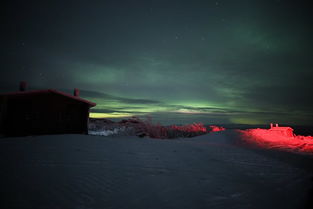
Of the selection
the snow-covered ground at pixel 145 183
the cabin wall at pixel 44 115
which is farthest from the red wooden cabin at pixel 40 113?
the snow-covered ground at pixel 145 183

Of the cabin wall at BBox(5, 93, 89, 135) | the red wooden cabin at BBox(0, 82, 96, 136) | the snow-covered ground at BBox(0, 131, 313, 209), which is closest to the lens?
the snow-covered ground at BBox(0, 131, 313, 209)

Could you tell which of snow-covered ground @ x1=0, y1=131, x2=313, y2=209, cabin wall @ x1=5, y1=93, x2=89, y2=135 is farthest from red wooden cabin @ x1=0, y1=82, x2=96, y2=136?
snow-covered ground @ x1=0, y1=131, x2=313, y2=209

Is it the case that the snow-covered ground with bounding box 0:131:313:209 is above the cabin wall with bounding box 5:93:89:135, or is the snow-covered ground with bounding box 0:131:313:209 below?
below

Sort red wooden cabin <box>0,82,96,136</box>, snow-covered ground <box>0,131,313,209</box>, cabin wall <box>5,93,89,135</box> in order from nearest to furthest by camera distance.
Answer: snow-covered ground <box>0,131,313,209</box>
red wooden cabin <box>0,82,96,136</box>
cabin wall <box>5,93,89,135</box>

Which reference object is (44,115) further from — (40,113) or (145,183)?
(145,183)


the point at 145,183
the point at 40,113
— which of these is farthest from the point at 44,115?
the point at 145,183

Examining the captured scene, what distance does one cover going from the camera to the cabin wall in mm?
11992

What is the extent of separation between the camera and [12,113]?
11945mm

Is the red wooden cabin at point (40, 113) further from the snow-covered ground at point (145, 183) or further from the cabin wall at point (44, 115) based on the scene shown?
the snow-covered ground at point (145, 183)

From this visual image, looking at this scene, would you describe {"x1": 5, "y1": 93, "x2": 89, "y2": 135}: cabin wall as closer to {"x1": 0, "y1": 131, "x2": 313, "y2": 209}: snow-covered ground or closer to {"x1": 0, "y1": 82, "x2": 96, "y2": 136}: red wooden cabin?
{"x1": 0, "y1": 82, "x2": 96, "y2": 136}: red wooden cabin

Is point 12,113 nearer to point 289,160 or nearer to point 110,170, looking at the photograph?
point 110,170

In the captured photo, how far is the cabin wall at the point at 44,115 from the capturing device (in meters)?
12.0

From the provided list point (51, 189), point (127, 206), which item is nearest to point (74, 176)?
point (51, 189)

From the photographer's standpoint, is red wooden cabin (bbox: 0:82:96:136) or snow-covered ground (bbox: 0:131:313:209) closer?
snow-covered ground (bbox: 0:131:313:209)
